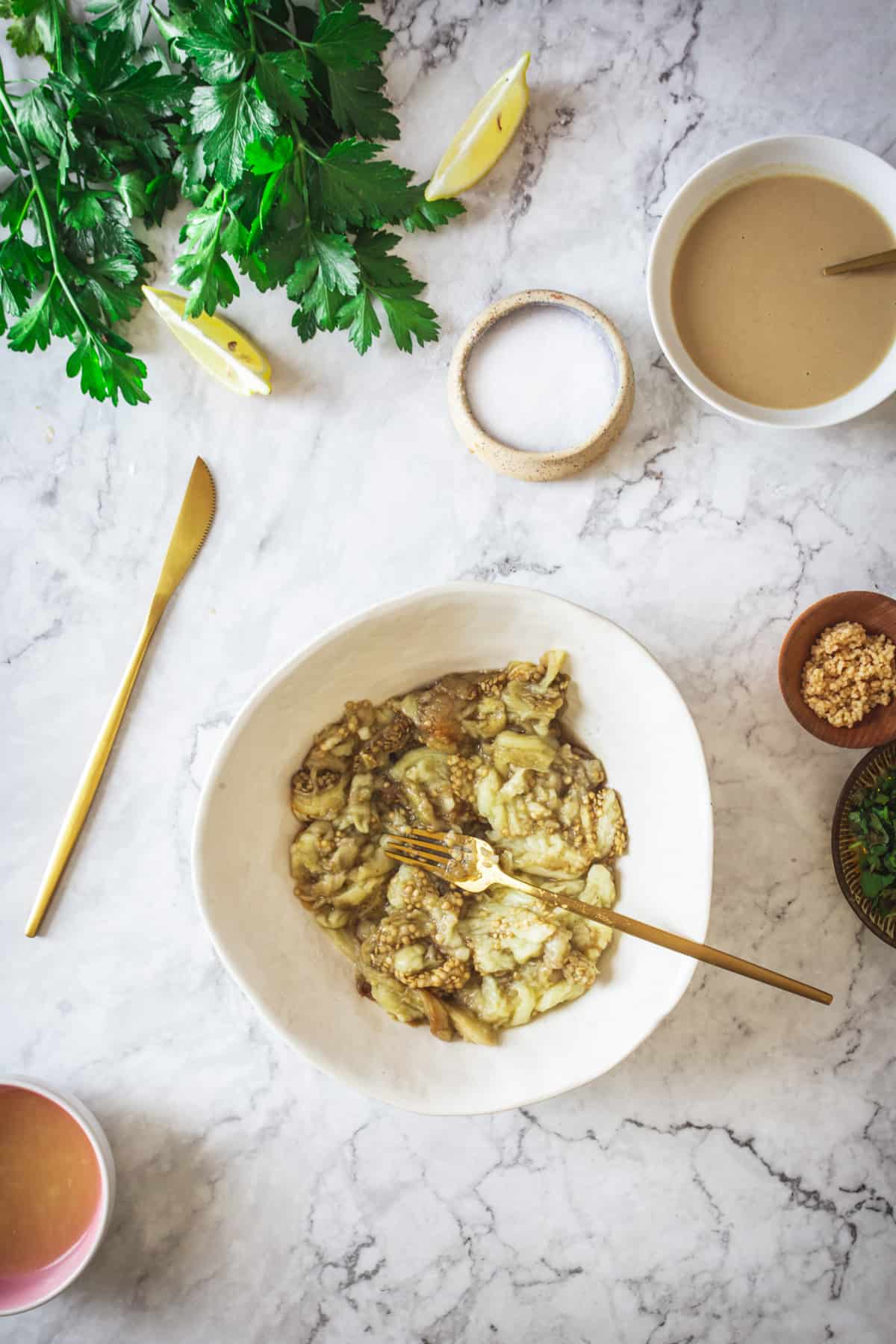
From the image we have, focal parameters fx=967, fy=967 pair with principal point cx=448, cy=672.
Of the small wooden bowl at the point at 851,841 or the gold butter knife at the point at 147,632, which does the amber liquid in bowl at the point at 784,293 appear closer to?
the small wooden bowl at the point at 851,841

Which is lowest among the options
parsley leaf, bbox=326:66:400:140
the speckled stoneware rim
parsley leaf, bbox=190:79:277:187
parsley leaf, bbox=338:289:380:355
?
the speckled stoneware rim

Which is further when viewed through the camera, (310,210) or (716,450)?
(716,450)

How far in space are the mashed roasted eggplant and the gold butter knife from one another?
45 centimetres

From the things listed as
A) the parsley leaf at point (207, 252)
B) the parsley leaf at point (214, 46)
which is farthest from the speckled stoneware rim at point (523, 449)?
the parsley leaf at point (214, 46)

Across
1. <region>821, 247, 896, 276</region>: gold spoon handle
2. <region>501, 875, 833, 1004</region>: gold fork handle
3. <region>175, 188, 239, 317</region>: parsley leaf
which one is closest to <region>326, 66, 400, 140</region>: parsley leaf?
<region>175, 188, 239, 317</region>: parsley leaf

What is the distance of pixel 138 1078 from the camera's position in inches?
79.4

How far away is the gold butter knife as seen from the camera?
1.97 m

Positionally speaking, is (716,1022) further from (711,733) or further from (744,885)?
(711,733)

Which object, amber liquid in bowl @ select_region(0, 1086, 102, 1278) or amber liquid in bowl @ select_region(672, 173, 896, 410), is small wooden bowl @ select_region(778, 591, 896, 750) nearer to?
amber liquid in bowl @ select_region(672, 173, 896, 410)

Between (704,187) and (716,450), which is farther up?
(704,187)

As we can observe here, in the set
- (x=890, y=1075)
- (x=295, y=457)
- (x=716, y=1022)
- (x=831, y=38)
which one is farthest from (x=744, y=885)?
(x=831, y=38)

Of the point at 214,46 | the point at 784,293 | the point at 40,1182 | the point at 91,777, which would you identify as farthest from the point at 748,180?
the point at 40,1182

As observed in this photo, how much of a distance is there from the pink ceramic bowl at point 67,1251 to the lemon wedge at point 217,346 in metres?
1.44

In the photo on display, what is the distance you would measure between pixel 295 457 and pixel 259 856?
2.66ft
